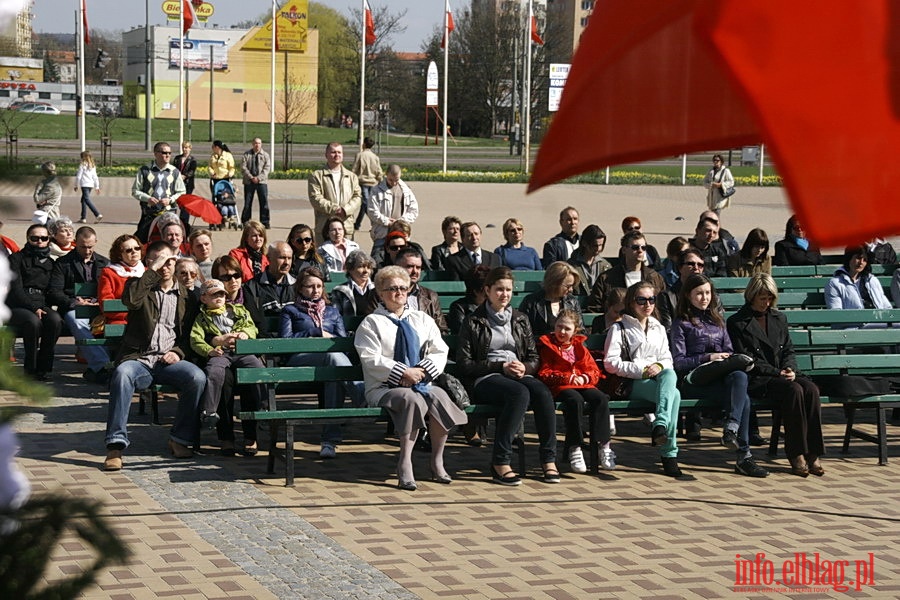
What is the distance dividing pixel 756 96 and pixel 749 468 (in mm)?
8455

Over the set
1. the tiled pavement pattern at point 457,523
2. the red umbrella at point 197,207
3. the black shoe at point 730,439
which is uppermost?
the red umbrella at point 197,207

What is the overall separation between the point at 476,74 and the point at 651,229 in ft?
144

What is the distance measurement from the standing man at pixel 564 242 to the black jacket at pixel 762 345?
3.61 m

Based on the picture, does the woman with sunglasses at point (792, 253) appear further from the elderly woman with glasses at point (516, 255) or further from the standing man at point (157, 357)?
the standing man at point (157, 357)

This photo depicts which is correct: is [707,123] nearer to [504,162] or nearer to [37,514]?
[37,514]

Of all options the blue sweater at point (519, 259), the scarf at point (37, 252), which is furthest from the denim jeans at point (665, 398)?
the scarf at point (37, 252)

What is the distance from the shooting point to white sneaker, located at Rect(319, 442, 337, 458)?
31.2ft

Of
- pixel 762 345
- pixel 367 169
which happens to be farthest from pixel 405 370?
pixel 367 169

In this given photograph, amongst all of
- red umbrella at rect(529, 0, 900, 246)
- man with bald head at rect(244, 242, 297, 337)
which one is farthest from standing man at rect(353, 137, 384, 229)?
red umbrella at rect(529, 0, 900, 246)

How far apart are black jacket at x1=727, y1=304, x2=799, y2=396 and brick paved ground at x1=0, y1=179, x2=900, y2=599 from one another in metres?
0.66

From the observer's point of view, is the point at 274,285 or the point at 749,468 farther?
the point at 274,285

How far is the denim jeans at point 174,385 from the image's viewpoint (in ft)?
30.0

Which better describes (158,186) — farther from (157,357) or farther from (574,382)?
(574,382)

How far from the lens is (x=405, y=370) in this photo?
9.02 m
